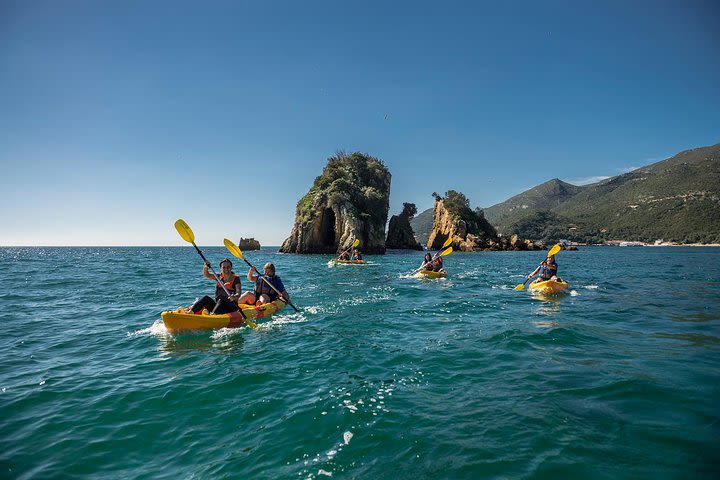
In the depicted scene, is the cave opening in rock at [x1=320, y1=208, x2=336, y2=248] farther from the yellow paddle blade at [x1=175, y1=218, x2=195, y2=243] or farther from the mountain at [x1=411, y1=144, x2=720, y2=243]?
the mountain at [x1=411, y1=144, x2=720, y2=243]

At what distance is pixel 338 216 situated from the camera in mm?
56656

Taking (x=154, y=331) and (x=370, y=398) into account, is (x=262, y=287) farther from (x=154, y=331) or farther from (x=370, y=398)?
(x=370, y=398)

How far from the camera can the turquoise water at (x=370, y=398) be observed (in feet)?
13.0

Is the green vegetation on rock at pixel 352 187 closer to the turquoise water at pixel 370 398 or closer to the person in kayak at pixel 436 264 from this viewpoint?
the person in kayak at pixel 436 264

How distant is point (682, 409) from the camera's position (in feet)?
16.1

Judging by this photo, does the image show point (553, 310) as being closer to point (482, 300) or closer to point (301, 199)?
point (482, 300)

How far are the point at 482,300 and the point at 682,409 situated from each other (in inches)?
378

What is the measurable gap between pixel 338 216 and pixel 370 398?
51603mm

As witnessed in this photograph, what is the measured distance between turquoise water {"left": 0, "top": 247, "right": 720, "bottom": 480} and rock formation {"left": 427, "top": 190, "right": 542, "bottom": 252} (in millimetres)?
67927

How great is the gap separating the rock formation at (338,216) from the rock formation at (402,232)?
13934mm

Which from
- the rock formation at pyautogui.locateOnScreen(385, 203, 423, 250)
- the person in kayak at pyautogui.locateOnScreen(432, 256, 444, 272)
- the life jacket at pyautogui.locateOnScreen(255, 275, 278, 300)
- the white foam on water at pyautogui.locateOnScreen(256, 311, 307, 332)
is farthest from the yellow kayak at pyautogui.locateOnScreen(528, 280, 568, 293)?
the rock formation at pyautogui.locateOnScreen(385, 203, 423, 250)

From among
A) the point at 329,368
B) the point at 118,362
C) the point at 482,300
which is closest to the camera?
the point at 329,368

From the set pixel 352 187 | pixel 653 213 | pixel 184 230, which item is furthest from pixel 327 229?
pixel 653 213

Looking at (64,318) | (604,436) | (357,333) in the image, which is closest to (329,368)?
(357,333)
